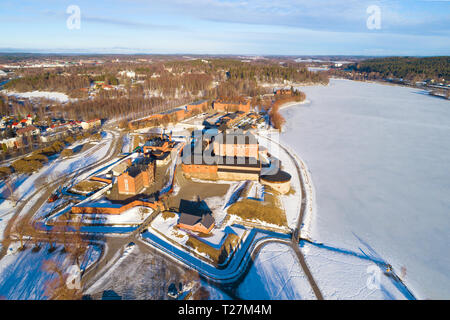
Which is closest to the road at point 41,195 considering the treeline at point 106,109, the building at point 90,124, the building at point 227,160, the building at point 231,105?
the building at point 227,160

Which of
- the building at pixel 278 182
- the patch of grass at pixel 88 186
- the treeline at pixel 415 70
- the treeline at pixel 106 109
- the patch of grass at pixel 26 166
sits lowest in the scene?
the patch of grass at pixel 88 186

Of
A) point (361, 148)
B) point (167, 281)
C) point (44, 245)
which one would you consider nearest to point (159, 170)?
point (44, 245)

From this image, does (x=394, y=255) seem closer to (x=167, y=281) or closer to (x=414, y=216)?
(x=414, y=216)

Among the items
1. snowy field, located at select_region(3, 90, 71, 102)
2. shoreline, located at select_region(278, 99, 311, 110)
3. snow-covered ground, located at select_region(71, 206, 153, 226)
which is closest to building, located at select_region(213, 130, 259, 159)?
snow-covered ground, located at select_region(71, 206, 153, 226)

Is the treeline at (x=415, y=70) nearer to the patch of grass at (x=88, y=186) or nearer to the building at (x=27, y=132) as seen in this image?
the patch of grass at (x=88, y=186)

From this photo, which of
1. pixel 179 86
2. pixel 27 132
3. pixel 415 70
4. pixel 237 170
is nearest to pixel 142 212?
pixel 237 170

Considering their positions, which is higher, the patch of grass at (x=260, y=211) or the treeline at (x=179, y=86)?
the treeline at (x=179, y=86)

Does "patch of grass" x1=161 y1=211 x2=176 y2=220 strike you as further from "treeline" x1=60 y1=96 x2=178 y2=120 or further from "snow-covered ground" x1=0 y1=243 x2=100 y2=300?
"treeline" x1=60 y1=96 x2=178 y2=120
